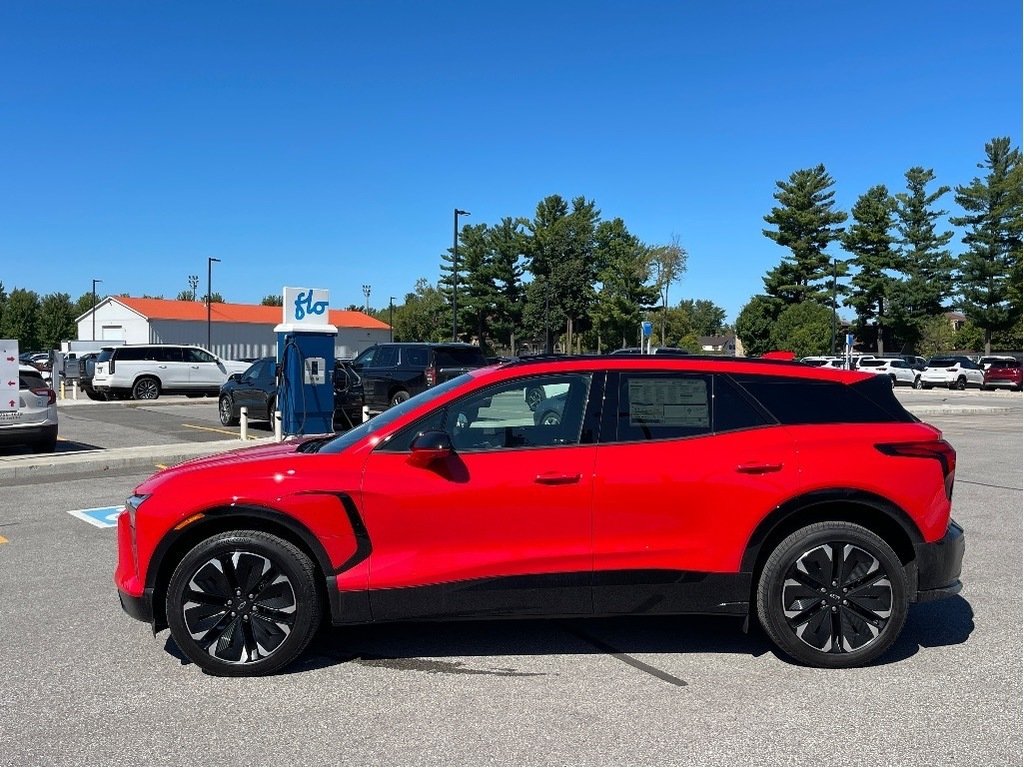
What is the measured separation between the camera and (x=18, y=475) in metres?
10.8

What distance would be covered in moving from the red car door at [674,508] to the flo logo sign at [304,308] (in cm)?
1021

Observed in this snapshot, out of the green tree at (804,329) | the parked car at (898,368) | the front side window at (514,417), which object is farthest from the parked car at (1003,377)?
the front side window at (514,417)

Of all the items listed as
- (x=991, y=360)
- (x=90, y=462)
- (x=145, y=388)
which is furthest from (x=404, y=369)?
(x=991, y=360)

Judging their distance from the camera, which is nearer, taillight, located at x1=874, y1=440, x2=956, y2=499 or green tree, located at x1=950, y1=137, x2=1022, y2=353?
taillight, located at x1=874, y1=440, x2=956, y2=499

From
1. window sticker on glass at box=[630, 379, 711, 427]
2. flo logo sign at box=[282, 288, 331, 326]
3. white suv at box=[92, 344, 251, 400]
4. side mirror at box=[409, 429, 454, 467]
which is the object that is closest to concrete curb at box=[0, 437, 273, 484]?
flo logo sign at box=[282, 288, 331, 326]

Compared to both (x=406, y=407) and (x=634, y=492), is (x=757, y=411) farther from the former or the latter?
(x=406, y=407)

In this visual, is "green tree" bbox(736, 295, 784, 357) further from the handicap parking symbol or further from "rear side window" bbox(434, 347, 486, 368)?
the handicap parking symbol

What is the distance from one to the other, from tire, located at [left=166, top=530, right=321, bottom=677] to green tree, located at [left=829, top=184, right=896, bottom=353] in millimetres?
74010

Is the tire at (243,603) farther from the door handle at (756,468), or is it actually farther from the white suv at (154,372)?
the white suv at (154,372)

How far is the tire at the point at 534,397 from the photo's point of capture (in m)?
4.46

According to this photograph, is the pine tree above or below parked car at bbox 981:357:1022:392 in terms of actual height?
above

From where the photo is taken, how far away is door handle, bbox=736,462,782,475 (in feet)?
14.1

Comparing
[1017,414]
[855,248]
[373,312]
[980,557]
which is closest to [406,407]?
[980,557]

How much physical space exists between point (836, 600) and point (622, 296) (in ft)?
257
